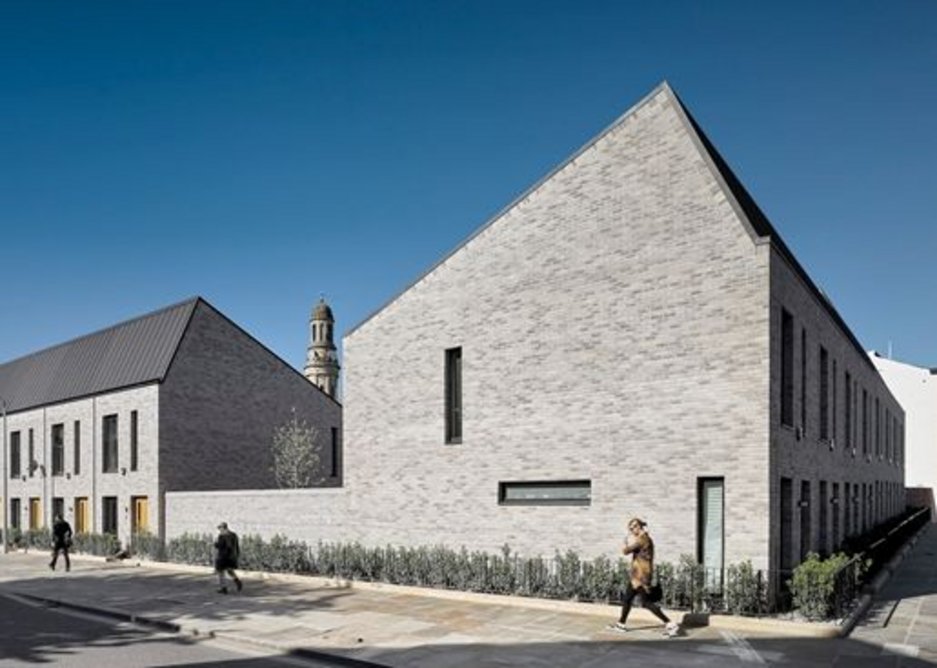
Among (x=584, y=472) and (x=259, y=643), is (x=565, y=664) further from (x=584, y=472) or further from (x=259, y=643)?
(x=584, y=472)

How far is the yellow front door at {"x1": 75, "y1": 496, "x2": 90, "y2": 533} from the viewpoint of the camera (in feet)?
109

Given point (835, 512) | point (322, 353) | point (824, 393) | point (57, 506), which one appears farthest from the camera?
point (322, 353)

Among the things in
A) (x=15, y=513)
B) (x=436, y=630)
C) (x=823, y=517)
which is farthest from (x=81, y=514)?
(x=823, y=517)

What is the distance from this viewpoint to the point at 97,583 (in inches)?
853

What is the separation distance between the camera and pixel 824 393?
1984 cm

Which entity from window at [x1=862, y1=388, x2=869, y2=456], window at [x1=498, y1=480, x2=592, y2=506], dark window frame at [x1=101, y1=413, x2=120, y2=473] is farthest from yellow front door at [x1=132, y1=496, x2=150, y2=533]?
window at [x1=862, y1=388, x2=869, y2=456]

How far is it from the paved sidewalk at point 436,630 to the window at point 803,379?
14.3ft

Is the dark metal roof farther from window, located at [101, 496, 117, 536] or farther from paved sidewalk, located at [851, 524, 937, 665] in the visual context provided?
paved sidewalk, located at [851, 524, 937, 665]

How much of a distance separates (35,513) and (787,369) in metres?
34.5

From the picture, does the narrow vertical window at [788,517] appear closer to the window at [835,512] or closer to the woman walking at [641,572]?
the woman walking at [641,572]

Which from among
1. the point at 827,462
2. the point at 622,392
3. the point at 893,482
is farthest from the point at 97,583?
the point at 893,482

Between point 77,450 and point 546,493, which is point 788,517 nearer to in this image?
point 546,493

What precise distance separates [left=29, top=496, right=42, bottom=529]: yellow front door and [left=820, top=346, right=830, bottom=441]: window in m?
33.0

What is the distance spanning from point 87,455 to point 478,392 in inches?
846
